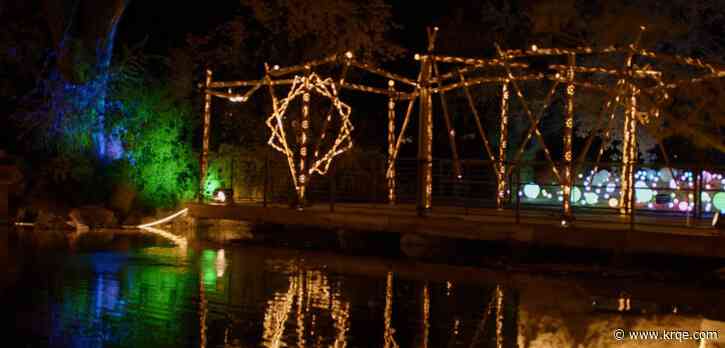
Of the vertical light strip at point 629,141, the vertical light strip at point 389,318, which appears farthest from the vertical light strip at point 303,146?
the vertical light strip at point 629,141

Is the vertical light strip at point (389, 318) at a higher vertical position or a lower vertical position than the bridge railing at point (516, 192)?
lower

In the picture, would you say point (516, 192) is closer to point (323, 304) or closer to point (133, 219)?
point (323, 304)

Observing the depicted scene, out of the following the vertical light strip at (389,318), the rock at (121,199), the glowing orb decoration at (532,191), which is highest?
the glowing orb decoration at (532,191)

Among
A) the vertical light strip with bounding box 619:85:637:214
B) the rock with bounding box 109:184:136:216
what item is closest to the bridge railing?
the vertical light strip with bounding box 619:85:637:214

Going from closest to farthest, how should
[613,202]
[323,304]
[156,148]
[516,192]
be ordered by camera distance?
1. [323,304]
2. [516,192]
3. [613,202]
4. [156,148]

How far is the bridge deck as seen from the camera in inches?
673

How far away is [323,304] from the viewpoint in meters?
14.2

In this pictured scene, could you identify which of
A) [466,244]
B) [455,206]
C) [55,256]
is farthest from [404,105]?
[55,256]

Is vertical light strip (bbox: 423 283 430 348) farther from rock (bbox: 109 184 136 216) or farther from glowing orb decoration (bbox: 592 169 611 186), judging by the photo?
rock (bbox: 109 184 136 216)

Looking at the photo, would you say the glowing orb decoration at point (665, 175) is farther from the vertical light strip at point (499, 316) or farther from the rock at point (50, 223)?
the rock at point (50, 223)

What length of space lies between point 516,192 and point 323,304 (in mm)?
7024

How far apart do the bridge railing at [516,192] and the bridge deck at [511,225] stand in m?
0.30

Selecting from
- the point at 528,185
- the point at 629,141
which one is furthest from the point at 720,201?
the point at 528,185

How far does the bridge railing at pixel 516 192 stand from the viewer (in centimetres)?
2173
